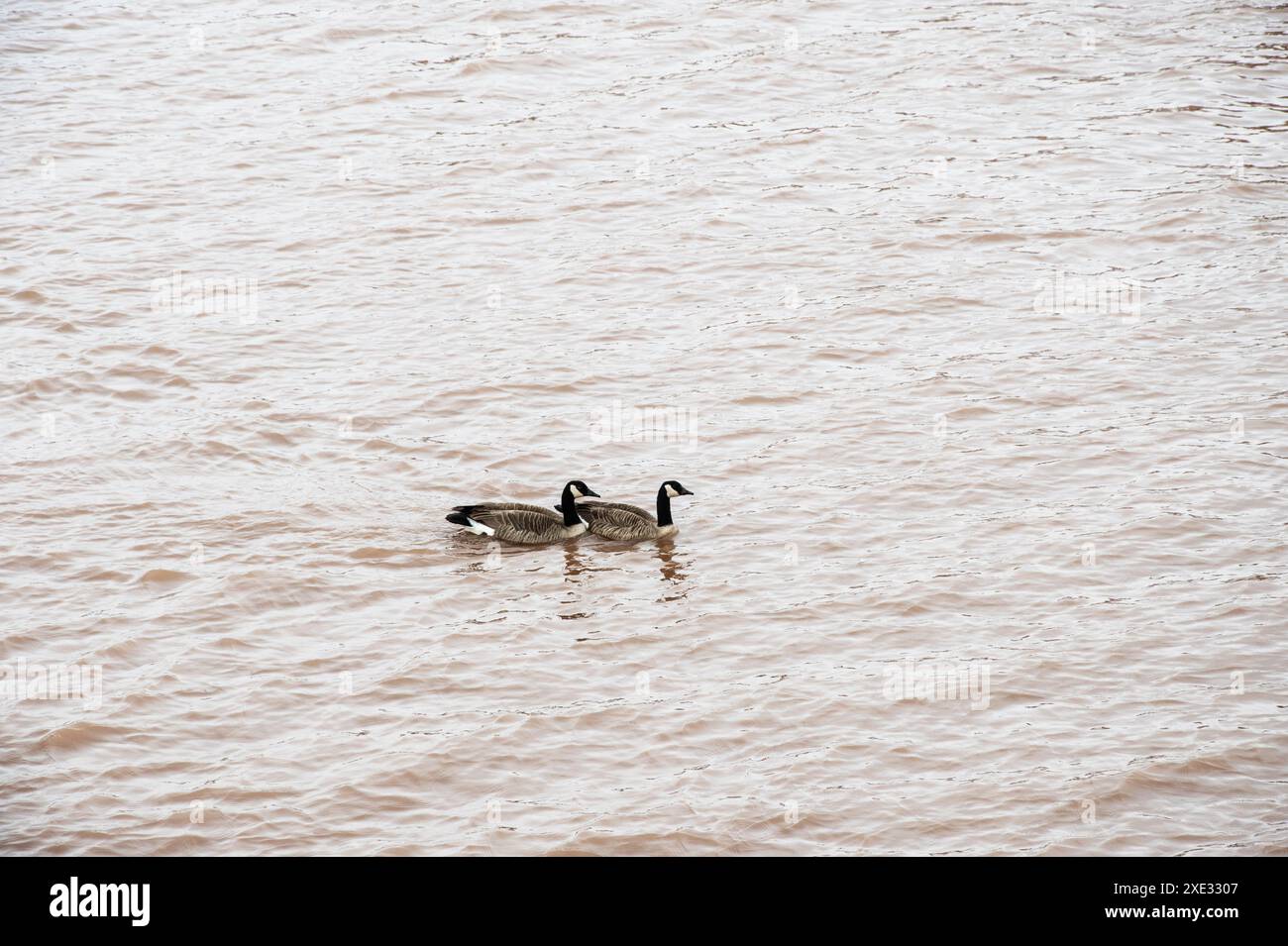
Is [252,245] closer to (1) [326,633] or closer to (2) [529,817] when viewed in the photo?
(1) [326,633]

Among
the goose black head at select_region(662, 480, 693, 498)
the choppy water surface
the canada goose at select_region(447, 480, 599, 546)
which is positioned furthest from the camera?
the goose black head at select_region(662, 480, 693, 498)

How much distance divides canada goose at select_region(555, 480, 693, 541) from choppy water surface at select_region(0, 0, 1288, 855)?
0.26 metres

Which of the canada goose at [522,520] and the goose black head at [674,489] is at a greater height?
the goose black head at [674,489]

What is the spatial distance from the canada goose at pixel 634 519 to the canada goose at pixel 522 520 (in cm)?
17

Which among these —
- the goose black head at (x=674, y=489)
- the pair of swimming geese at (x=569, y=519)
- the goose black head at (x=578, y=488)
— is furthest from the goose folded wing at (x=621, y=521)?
the goose black head at (x=674, y=489)

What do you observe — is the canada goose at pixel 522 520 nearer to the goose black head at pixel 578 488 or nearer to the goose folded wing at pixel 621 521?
the goose black head at pixel 578 488

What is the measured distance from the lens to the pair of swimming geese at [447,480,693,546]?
13320mm

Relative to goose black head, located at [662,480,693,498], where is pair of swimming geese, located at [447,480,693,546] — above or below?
below

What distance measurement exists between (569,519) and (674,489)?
99 cm

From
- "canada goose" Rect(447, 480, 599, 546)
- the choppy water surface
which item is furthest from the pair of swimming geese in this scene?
the choppy water surface

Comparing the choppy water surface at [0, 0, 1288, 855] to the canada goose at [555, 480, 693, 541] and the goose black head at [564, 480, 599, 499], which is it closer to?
the canada goose at [555, 480, 693, 541]

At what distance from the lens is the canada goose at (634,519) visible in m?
13.6

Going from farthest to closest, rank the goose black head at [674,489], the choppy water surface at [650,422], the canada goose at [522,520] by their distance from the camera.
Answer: the goose black head at [674,489]
the canada goose at [522,520]
the choppy water surface at [650,422]

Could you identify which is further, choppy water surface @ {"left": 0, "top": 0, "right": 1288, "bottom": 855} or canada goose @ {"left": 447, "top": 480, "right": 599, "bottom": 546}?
canada goose @ {"left": 447, "top": 480, "right": 599, "bottom": 546}
